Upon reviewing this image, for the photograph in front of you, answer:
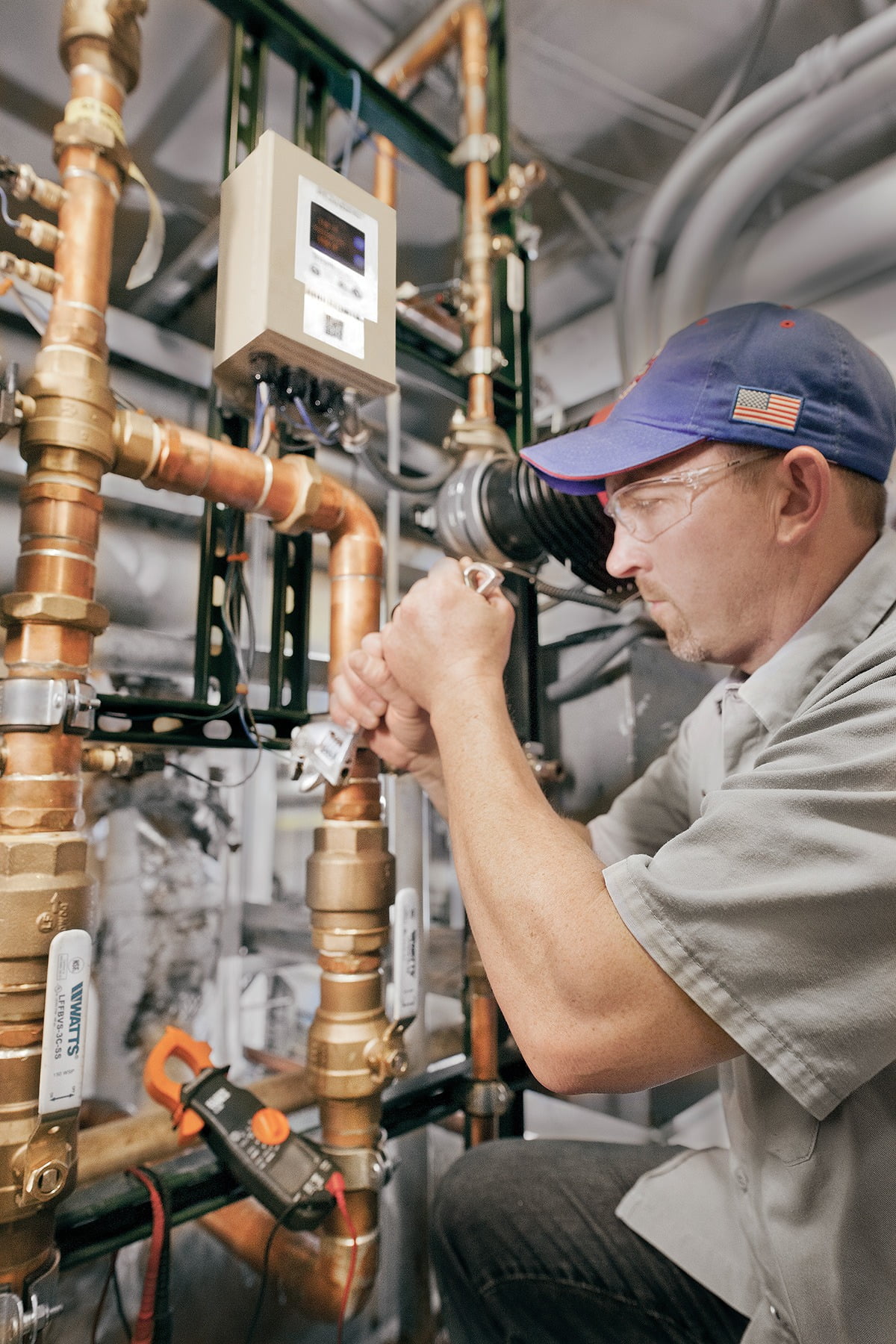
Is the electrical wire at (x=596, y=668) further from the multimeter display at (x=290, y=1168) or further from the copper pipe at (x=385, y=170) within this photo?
the multimeter display at (x=290, y=1168)

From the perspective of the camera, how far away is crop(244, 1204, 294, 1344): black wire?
725 millimetres

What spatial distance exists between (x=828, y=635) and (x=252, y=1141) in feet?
2.45

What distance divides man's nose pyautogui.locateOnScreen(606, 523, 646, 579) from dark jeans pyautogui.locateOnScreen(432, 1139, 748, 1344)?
0.70m

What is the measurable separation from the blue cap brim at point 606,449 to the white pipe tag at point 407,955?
55 centimetres

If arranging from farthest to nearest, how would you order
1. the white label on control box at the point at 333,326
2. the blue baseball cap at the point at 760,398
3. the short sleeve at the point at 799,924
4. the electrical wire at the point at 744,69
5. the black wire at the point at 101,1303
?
the electrical wire at the point at 744,69
the black wire at the point at 101,1303
the white label on control box at the point at 333,326
the blue baseball cap at the point at 760,398
the short sleeve at the point at 799,924

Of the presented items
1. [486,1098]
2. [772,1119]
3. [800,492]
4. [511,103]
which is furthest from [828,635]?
[511,103]

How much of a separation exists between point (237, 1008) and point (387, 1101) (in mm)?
299

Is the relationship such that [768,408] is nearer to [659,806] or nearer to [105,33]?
[659,806]

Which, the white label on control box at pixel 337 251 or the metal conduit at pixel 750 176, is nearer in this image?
the white label on control box at pixel 337 251

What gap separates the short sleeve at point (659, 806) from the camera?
3.25ft

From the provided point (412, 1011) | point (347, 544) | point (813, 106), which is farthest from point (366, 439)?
point (813, 106)

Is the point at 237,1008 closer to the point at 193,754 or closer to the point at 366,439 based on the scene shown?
the point at 193,754

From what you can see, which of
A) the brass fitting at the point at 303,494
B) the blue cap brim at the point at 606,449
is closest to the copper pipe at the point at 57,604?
the brass fitting at the point at 303,494

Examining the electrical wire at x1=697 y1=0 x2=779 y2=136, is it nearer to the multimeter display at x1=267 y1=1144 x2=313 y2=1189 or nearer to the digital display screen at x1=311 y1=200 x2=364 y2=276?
the digital display screen at x1=311 y1=200 x2=364 y2=276
